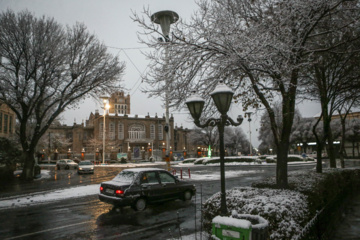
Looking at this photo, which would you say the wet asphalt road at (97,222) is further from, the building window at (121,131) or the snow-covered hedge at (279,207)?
the building window at (121,131)

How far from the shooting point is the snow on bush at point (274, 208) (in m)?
4.79

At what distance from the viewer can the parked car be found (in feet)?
28.8

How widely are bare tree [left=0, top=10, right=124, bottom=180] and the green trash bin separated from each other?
1821cm

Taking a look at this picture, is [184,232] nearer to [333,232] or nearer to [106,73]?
[333,232]

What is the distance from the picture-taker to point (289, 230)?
472cm

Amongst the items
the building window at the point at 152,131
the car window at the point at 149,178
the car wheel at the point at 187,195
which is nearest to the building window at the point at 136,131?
the building window at the point at 152,131

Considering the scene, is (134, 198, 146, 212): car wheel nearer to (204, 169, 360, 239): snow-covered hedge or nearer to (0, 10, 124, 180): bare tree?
(204, 169, 360, 239): snow-covered hedge

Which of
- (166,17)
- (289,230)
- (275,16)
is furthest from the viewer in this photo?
(166,17)

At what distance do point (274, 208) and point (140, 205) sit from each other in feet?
17.4

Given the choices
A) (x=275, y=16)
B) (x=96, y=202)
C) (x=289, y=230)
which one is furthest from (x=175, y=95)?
(x=96, y=202)

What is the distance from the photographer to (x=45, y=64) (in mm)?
18922

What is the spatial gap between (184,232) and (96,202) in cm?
573

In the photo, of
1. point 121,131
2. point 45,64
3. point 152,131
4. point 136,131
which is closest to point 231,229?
point 45,64

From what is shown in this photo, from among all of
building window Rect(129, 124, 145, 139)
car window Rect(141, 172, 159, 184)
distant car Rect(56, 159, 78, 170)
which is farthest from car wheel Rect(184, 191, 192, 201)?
building window Rect(129, 124, 145, 139)
